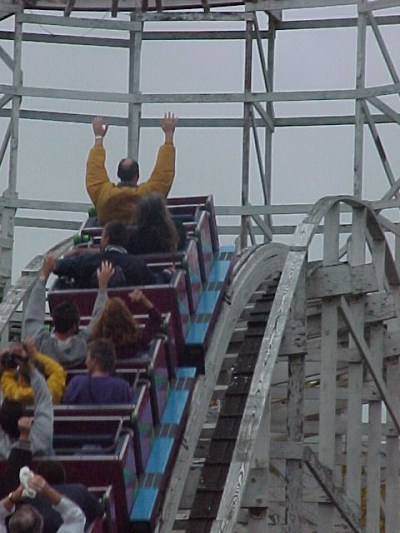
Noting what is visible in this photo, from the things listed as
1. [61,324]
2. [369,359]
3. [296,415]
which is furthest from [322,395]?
[61,324]

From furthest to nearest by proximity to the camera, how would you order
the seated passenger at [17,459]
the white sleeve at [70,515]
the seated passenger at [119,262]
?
the seated passenger at [119,262] → the seated passenger at [17,459] → the white sleeve at [70,515]

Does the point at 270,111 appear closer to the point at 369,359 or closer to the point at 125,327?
the point at 369,359

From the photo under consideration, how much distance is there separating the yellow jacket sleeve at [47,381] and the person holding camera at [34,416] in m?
0.35

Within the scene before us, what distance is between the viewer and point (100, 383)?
9484 mm

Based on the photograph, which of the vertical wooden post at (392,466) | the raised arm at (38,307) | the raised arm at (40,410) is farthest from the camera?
the vertical wooden post at (392,466)

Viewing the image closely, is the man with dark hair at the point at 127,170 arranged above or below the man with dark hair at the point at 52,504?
above

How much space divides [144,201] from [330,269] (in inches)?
74.0

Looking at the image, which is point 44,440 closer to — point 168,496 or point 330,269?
point 168,496

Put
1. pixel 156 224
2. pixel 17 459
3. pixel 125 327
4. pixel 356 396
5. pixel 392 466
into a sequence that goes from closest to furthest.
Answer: pixel 17 459 < pixel 125 327 < pixel 156 224 < pixel 356 396 < pixel 392 466

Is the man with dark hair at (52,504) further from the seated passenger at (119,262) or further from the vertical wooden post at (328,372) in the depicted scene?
the vertical wooden post at (328,372)

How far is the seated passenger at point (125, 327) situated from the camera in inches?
388

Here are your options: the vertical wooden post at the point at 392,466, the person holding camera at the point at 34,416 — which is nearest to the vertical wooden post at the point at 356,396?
the vertical wooden post at the point at 392,466

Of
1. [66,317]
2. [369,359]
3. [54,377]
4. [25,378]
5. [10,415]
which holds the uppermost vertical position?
[369,359]

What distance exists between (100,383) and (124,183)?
2.88 metres
